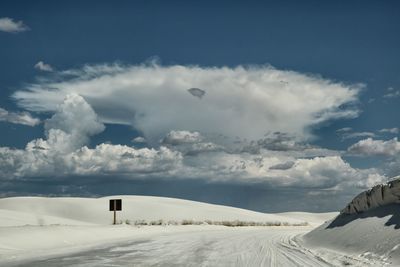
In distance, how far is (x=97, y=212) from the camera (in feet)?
281

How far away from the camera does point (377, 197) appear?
2044cm

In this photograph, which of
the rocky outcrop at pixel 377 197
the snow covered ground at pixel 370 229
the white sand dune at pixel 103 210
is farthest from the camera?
the white sand dune at pixel 103 210

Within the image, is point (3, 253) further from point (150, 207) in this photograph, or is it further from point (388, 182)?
point (150, 207)

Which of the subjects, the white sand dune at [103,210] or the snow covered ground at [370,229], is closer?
the snow covered ground at [370,229]

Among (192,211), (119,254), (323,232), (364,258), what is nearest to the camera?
(364,258)

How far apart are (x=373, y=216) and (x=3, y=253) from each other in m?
13.4

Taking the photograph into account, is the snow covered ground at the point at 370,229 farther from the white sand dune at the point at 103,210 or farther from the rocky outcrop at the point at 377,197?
the white sand dune at the point at 103,210

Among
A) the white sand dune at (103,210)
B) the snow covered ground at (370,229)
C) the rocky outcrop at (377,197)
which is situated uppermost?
the white sand dune at (103,210)

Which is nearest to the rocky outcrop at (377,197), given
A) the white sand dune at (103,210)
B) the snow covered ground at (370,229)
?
the snow covered ground at (370,229)

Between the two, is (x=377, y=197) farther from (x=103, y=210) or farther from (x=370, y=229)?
(x=103, y=210)

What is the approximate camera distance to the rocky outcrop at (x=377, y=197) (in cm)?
1903

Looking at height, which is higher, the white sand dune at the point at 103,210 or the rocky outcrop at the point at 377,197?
the white sand dune at the point at 103,210

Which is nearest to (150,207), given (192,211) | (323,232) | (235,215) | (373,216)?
(192,211)

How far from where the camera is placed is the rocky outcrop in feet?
62.4
